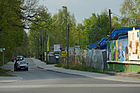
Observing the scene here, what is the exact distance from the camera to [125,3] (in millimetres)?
54594

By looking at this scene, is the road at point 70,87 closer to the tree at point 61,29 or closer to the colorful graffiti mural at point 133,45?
the colorful graffiti mural at point 133,45

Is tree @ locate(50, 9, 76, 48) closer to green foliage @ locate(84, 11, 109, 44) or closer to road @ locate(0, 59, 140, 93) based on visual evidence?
green foliage @ locate(84, 11, 109, 44)

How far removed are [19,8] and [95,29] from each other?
125 ft

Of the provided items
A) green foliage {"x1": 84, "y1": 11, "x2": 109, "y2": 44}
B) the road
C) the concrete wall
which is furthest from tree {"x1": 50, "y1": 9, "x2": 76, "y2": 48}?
the road

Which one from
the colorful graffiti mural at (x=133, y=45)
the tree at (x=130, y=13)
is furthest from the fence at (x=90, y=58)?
the tree at (x=130, y=13)

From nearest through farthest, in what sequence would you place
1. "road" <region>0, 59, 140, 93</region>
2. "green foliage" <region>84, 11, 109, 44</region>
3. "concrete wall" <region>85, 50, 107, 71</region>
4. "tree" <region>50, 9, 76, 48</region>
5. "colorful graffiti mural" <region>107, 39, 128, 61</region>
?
"road" <region>0, 59, 140, 93</region> < "colorful graffiti mural" <region>107, 39, 128, 61</region> < "concrete wall" <region>85, 50, 107, 71</region> < "green foliage" <region>84, 11, 109, 44</region> < "tree" <region>50, 9, 76, 48</region>

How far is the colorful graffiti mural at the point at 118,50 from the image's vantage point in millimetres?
25311

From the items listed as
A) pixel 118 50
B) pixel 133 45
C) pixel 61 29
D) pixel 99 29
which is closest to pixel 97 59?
pixel 118 50

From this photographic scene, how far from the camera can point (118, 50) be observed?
26.6 metres

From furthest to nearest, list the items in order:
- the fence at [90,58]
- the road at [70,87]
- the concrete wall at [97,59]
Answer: the fence at [90,58] → the concrete wall at [97,59] → the road at [70,87]

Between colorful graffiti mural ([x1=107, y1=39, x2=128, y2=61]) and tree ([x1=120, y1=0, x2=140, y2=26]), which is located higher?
tree ([x1=120, y1=0, x2=140, y2=26])

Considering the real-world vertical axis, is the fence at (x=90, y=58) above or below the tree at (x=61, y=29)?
below

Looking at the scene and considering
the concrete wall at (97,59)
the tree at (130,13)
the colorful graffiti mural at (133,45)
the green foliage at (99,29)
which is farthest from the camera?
the green foliage at (99,29)

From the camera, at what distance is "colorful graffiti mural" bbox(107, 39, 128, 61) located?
2531 cm
